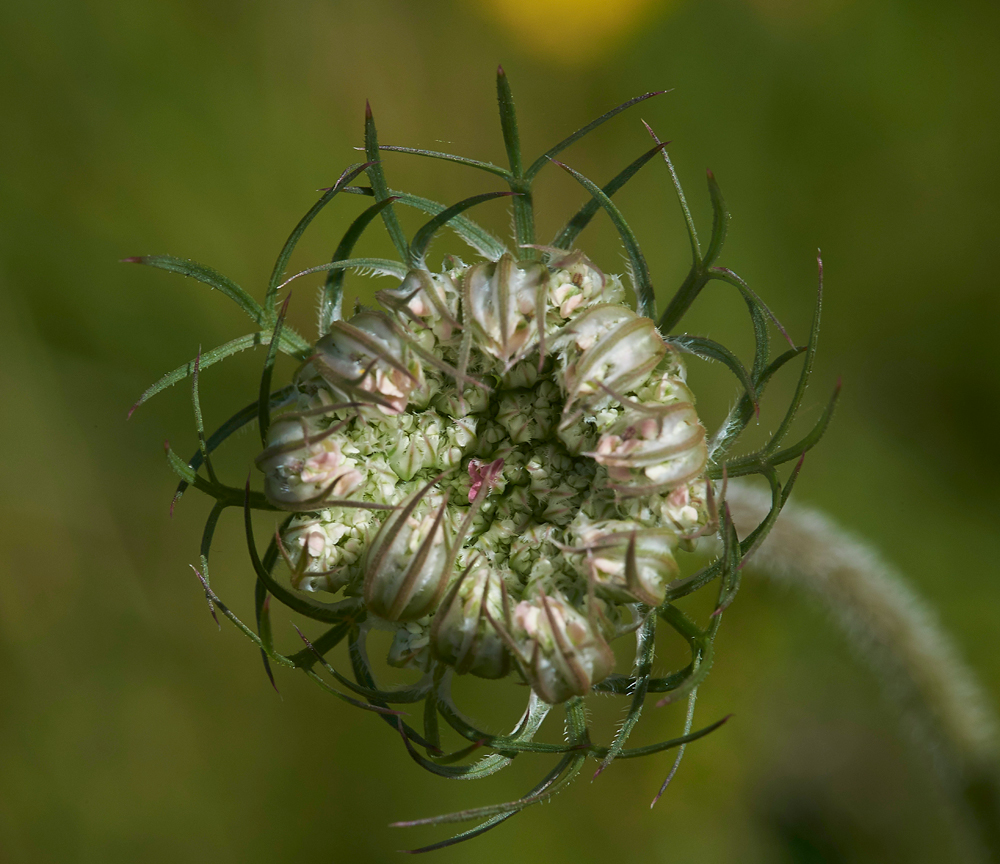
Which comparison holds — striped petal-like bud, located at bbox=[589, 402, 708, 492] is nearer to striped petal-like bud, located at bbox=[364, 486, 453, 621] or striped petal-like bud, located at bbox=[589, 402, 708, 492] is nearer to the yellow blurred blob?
striped petal-like bud, located at bbox=[364, 486, 453, 621]

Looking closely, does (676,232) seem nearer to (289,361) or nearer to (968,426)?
(968,426)

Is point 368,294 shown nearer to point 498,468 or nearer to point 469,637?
point 498,468

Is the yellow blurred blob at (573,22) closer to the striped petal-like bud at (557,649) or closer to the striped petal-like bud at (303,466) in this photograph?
the striped petal-like bud at (303,466)

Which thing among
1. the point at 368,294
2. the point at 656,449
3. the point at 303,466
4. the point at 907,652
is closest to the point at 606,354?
the point at 656,449

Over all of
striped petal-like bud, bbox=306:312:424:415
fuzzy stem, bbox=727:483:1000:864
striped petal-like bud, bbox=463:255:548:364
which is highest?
striped petal-like bud, bbox=463:255:548:364

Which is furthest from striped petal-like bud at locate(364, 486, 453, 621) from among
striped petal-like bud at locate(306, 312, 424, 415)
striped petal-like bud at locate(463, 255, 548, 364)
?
striped petal-like bud at locate(463, 255, 548, 364)

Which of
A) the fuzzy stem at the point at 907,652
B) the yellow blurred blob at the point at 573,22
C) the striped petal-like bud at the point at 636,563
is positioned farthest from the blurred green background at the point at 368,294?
the striped petal-like bud at the point at 636,563
